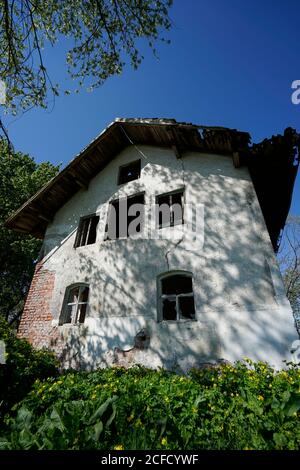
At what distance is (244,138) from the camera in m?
6.51

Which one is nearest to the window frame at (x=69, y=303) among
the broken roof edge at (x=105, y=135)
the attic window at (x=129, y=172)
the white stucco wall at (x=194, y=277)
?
the white stucco wall at (x=194, y=277)

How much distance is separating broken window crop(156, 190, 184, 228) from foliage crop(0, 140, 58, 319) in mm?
12688

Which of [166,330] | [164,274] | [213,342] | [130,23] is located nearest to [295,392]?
[213,342]

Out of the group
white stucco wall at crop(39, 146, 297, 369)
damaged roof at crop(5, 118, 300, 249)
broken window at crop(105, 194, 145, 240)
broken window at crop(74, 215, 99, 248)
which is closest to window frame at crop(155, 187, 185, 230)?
white stucco wall at crop(39, 146, 297, 369)

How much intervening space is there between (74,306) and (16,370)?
363 cm

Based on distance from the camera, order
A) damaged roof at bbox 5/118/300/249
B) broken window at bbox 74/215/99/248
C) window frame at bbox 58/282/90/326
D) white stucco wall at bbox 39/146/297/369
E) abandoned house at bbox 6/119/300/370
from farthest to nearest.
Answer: broken window at bbox 74/215/99/248 → window frame at bbox 58/282/90/326 → damaged roof at bbox 5/118/300/249 → abandoned house at bbox 6/119/300/370 → white stucco wall at bbox 39/146/297/369

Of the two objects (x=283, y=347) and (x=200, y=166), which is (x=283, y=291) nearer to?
(x=283, y=347)

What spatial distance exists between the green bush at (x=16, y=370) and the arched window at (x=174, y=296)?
3.06 metres

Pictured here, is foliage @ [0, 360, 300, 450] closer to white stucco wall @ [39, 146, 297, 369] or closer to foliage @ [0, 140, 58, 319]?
white stucco wall @ [39, 146, 297, 369]

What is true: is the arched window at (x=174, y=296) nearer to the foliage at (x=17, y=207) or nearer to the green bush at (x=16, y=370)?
the green bush at (x=16, y=370)

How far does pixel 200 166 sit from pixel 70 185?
216 inches

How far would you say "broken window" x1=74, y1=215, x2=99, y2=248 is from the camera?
8945 millimetres

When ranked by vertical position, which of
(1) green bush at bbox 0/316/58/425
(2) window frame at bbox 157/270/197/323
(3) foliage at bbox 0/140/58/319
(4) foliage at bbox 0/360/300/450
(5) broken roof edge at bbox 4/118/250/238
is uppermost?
(3) foliage at bbox 0/140/58/319

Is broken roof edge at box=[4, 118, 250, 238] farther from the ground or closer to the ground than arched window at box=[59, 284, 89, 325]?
farther from the ground
